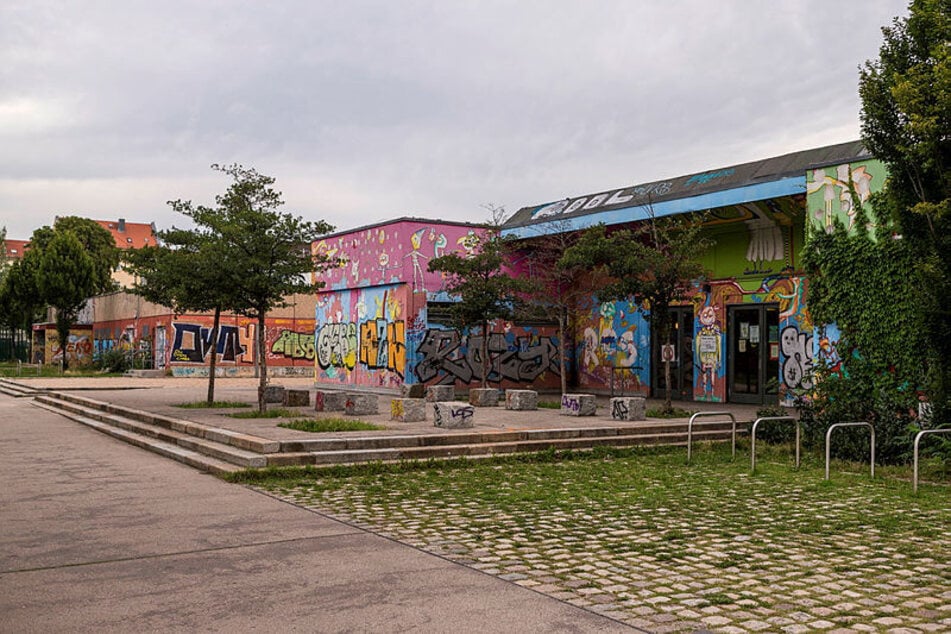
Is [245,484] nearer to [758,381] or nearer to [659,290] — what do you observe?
[659,290]

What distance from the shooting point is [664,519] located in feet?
27.4

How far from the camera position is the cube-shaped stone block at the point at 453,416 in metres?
14.6

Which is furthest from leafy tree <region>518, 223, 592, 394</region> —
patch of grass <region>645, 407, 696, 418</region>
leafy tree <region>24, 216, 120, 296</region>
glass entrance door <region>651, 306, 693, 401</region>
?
leafy tree <region>24, 216, 120, 296</region>

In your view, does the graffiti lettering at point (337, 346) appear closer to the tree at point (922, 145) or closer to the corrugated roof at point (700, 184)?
the corrugated roof at point (700, 184)

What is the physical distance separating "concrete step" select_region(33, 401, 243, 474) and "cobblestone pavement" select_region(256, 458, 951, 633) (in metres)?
1.62

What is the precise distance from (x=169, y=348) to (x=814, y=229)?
1267 inches

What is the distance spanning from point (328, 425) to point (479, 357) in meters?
12.8

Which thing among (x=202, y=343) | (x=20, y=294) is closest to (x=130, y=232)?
(x=20, y=294)

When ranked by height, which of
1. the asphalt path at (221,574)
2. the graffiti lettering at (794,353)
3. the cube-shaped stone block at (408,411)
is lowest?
the asphalt path at (221,574)

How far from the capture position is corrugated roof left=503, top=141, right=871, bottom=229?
20.0 metres

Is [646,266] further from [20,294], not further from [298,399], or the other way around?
[20,294]

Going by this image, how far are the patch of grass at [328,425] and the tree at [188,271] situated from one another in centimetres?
357

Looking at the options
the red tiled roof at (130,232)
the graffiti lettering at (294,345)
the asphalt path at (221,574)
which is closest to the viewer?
the asphalt path at (221,574)

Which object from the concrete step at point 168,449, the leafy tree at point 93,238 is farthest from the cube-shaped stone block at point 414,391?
the leafy tree at point 93,238
